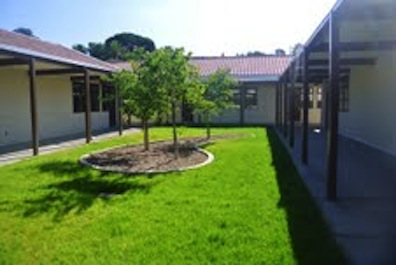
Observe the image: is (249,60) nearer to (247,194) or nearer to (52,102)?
(52,102)

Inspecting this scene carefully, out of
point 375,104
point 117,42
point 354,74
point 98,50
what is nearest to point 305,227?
point 375,104

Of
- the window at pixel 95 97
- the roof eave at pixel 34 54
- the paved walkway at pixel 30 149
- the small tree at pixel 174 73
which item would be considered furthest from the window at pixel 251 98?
the small tree at pixel 174 73

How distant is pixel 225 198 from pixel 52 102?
15.2 metres

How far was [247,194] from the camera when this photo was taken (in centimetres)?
812

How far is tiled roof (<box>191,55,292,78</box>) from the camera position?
101ft

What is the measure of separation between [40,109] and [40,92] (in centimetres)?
70

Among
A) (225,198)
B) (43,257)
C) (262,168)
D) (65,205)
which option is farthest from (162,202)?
(262,168)

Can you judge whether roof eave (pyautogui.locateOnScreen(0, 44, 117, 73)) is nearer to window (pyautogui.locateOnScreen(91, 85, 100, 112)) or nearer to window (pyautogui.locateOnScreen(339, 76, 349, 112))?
window (pyautogui.locateOnScreen(91, 85, 100, 112))

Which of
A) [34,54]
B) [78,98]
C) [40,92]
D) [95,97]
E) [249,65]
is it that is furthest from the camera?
[249,65]

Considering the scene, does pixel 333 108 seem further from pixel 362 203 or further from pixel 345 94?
pixel 345 94

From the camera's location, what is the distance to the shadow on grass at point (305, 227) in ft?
16.4

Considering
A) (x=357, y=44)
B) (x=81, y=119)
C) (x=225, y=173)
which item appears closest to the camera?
(x=225, y=173)

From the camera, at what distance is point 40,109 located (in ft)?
65.9

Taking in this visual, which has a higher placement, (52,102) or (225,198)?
(52,102)
